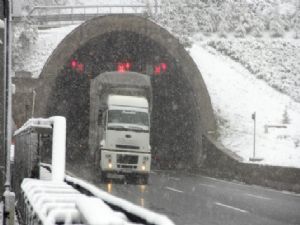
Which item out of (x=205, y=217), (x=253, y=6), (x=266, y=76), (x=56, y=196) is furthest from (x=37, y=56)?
(x=56, y=196)

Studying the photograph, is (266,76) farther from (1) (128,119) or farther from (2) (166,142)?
(1) (128,119)

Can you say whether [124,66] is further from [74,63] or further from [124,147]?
[124,147]

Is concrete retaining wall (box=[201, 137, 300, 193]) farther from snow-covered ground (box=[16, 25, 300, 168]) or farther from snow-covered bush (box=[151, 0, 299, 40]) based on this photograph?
snow-covered bush (box=[151, 0, 299, 40])

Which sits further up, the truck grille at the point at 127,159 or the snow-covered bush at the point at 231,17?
the snow-covered bush at the point at 231,17

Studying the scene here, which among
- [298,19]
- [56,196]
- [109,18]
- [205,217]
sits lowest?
[205,217]

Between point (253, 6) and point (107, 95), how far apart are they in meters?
50.3

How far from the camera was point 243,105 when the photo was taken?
46.5m

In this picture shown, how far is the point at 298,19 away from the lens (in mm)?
67375

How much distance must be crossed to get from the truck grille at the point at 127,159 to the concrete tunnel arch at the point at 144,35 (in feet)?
40.2

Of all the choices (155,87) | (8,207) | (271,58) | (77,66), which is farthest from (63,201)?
Result: (271,58)

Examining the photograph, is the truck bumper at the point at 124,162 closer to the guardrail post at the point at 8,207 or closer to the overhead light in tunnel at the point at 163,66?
the guardrail post at the point at 8,207

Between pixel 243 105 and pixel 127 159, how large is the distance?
25.3 m

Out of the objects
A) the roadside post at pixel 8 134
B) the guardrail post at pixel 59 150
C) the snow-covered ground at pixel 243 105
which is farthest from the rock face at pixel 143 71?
the guardrail post at pixel 59 150

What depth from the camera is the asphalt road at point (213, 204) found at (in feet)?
42.3
